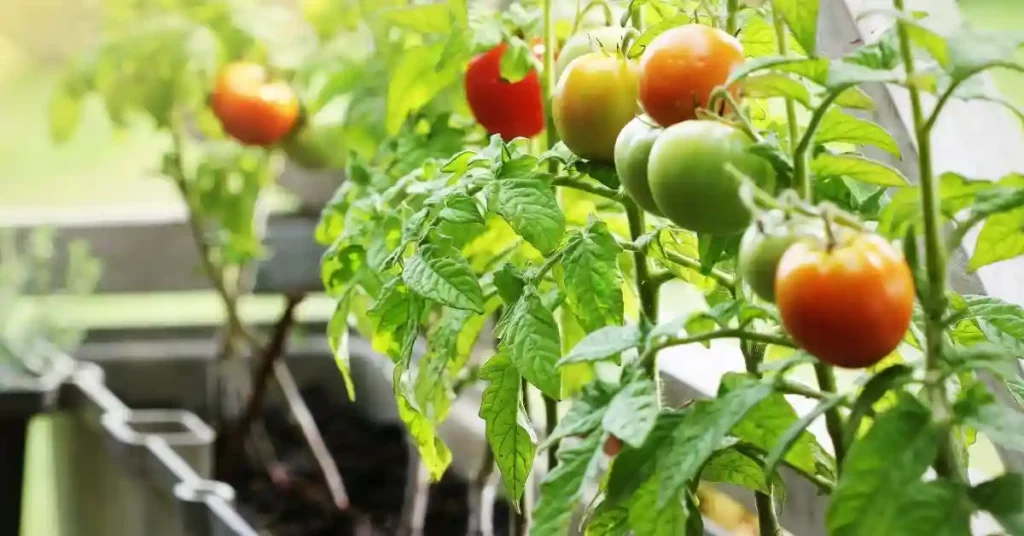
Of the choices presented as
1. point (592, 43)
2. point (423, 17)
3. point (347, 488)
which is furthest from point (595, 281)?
point (347, 488)

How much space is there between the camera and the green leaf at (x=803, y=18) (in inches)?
13.9

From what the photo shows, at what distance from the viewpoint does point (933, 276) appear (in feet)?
1.12

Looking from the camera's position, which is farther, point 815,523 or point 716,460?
point 815,523

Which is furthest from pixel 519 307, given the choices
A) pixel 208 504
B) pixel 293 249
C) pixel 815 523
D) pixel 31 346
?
pixel 31 346

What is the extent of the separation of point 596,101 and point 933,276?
0.17 m

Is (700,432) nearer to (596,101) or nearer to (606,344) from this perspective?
(606,344)

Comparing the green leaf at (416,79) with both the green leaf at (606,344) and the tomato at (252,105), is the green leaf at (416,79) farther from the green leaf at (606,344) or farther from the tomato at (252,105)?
the tomato at (252,105)

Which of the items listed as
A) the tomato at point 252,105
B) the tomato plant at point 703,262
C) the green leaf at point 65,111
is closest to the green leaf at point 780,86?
the tomato plant at point 703,262

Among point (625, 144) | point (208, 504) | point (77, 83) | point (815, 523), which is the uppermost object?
point (625, 144)

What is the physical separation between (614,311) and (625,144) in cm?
8

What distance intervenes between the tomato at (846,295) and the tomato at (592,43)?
20 cm

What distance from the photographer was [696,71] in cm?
38

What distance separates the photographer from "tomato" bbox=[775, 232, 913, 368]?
0.30 metres

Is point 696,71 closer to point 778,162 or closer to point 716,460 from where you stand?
point 778,162
